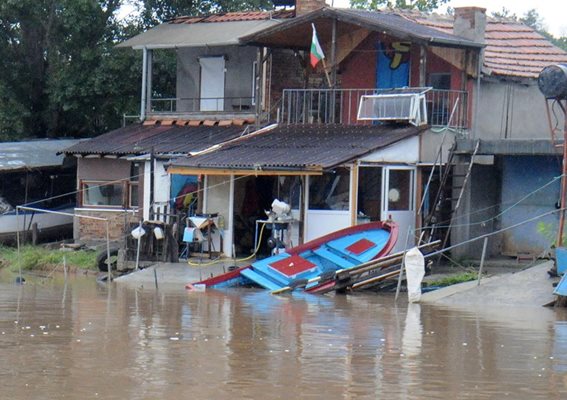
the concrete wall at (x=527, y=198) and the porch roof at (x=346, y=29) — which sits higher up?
the porch roof at (x=346, y=29)

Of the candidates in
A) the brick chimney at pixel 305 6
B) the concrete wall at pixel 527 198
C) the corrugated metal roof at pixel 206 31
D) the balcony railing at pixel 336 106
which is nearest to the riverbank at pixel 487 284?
the concrete wall at pixel 527 198

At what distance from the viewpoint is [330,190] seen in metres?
24.4

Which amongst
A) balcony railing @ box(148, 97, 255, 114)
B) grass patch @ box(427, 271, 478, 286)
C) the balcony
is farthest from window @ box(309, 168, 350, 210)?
balcony railing @ box(148, 97, 255, 114)

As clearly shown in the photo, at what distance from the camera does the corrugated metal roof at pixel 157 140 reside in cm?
2797

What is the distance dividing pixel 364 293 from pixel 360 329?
4.96 metres

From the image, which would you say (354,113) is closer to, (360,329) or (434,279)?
(434,279)

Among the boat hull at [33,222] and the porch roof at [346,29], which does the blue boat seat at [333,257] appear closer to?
the porch roof at [346,29]

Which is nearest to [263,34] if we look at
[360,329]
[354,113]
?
[354,113]

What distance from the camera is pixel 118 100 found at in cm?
3384

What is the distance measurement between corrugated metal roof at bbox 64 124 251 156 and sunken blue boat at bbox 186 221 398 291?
520 cm

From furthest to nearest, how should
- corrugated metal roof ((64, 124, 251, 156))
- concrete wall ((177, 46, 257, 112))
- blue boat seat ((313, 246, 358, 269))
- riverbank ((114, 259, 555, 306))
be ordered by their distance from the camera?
concrete wall ((177, 46, 257, 112))
corrugated metal roof ((64, 124, 251, 156))
blue boat seat ((313, 246, 358, 269))
riverbank ((114, 259, 555, 306))

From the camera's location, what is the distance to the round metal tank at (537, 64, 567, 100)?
21312 mm

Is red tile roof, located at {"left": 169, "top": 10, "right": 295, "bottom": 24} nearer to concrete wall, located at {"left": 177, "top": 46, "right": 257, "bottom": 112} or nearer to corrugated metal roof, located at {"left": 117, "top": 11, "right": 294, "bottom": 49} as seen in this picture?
corrugated metal roof, located at {"left": 117, "top": 11, "right": 294, "bottom": 49}

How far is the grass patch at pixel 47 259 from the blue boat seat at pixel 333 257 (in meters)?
6.32
